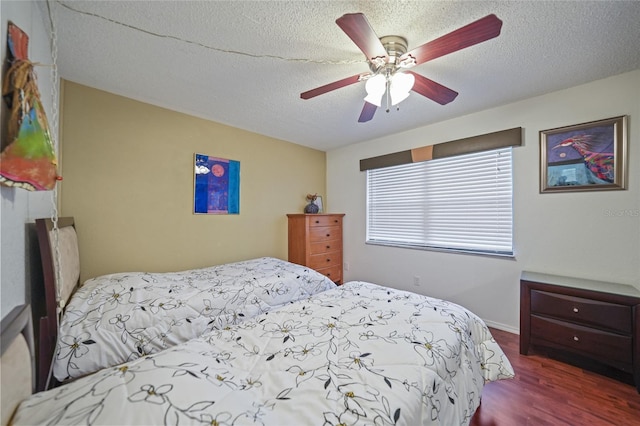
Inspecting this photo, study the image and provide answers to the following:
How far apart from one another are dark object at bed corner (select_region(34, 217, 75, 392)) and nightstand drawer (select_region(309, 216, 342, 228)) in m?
2.56

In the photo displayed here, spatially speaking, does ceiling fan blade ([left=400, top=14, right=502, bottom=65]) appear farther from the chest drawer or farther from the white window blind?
the chest drawer

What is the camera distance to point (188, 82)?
80.8 inches

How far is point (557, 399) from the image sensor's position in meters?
1.62

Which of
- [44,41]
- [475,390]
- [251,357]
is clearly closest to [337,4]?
[44,41]

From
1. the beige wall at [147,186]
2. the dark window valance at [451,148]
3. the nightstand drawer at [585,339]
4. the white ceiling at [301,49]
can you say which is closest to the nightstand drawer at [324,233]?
the beige wall at [147,186]

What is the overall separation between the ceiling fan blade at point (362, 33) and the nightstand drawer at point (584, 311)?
234 cm

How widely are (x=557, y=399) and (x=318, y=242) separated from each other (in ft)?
8.69

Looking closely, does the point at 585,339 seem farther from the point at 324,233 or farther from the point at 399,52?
the point at 324,233

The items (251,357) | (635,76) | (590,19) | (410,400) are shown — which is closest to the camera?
(410,400)

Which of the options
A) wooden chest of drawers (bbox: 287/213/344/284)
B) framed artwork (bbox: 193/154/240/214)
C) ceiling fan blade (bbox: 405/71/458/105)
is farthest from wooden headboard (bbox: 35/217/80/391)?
wooden chest of drawers (bbox: 287/213/344/284)

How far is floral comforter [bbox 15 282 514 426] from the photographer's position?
63 centimetres

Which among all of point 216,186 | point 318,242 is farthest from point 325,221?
point 216,186

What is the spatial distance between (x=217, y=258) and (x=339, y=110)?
2.20 m

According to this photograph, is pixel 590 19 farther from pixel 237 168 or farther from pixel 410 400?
pixel 237 168
